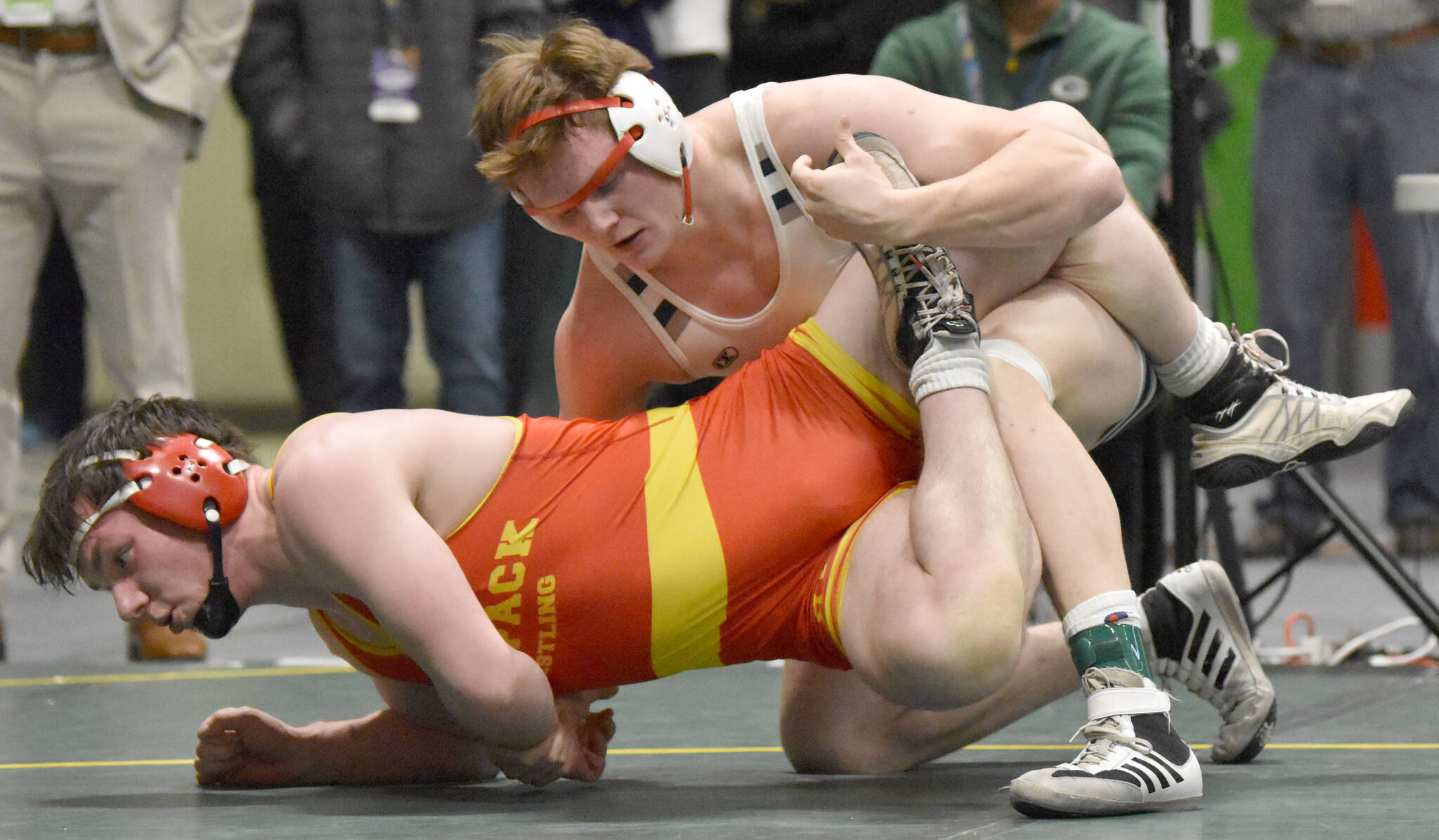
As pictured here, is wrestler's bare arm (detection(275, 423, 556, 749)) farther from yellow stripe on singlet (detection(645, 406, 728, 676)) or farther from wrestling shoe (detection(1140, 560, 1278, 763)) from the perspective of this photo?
wrestling shoe (detection(1140, 560, 1278, 763))

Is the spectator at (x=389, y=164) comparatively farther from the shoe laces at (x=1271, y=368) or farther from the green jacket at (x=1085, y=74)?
the shoe laces at (x=1271, y=368)

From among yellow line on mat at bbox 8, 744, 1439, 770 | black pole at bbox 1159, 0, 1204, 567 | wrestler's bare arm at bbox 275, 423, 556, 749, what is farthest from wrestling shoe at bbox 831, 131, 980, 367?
black pole at bbox 1159, 0, 1204, 567

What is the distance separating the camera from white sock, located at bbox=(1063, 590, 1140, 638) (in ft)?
7.52

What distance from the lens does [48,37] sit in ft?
13.3

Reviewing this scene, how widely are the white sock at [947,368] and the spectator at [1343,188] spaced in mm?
2685

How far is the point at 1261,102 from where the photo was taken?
5195mm

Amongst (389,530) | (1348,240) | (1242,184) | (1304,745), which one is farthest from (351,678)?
(1242,184)

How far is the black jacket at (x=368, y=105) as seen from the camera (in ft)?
14.5

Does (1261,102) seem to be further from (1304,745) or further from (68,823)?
(68,823)

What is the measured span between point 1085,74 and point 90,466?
7.89 ft

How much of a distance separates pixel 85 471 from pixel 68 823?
421mm

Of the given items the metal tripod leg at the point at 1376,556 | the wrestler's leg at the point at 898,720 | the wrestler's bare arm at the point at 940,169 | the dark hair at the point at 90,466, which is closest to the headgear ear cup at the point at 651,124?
the wrestler's bare arm at the point at 940,169

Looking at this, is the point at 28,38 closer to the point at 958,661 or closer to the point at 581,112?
the point at 581,112

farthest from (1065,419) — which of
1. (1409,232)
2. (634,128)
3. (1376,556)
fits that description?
(1409,232)
